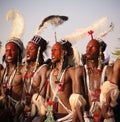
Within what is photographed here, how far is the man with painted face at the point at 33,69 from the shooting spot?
4059mm

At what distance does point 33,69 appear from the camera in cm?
423

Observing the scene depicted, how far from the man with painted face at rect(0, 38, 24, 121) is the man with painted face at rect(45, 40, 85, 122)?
444 millimetres

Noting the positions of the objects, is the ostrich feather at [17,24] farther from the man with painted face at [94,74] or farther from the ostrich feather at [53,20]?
the man with painted face at [94,74]

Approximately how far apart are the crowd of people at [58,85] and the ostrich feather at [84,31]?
13 cm

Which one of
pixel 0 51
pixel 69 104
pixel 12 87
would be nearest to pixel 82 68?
pixel 69 104

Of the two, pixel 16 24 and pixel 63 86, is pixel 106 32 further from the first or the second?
pixel 16 24

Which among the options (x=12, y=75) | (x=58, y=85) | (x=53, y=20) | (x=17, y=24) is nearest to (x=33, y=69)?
(x=12, y=75)

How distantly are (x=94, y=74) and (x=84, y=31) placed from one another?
0.66 meters

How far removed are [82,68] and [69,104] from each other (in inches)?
16.5

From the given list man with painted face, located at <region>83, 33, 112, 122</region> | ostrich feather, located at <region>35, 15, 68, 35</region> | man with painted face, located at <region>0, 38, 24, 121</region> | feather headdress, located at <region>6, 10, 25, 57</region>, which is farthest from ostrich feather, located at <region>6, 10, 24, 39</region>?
man with painted face, located at <region>83, 33, 112, 122</region>

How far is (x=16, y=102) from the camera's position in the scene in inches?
161

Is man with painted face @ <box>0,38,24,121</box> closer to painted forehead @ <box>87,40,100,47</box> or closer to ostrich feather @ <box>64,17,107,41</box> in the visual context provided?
ostrich feather @ <box>64,17,107,41</box>

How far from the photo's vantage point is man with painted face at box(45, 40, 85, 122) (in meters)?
3.70

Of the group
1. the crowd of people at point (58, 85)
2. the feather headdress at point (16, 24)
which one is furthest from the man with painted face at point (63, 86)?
the feather headdress at point (16, 24)
